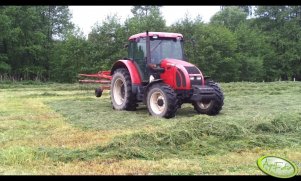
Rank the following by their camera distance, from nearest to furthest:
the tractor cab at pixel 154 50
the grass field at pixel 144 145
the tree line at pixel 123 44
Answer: the grass field at pixel 144 145, the tractor cab at pixel 154 50, the tree line at pixel 123 44

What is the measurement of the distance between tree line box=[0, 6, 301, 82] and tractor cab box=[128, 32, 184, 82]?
63.1 ft

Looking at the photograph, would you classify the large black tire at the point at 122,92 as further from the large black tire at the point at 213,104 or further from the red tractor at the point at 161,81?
the large black tire at the point at 213,104

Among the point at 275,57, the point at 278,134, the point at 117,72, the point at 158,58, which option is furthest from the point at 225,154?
the point at 275,57

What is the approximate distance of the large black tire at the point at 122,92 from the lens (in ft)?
36.9

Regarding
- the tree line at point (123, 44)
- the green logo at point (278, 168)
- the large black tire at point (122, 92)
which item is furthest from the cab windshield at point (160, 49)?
the tree line at point (123, 44)

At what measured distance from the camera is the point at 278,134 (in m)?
7.24

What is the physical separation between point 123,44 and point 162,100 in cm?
2574

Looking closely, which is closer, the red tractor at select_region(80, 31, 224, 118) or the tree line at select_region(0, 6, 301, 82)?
the red tractor at select_region(80, 31, 224, 118)

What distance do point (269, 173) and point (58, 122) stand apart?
607 centimetres

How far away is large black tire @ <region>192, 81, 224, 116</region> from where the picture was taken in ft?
33.2

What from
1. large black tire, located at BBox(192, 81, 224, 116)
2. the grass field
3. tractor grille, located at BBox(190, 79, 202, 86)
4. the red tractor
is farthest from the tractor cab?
the grass field

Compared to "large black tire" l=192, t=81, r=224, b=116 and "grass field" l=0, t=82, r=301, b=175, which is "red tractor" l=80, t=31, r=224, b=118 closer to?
"large black tire" l=192, t=81, r=224, b=116

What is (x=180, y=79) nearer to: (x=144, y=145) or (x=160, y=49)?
(x=160, y=49)

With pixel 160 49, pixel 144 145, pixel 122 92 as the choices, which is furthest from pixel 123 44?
pixel 144 145
